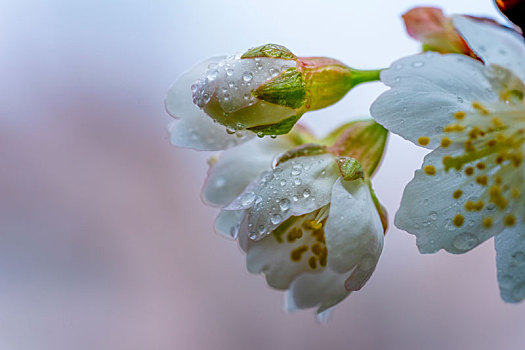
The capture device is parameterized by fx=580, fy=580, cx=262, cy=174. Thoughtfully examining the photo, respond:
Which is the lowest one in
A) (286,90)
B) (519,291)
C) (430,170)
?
(519,291)

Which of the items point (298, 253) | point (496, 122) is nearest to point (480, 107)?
point (496, 122)

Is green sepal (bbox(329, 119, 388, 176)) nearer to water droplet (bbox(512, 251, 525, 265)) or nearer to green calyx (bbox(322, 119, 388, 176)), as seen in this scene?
green calyx (bbox(322, 119, 388, 176))

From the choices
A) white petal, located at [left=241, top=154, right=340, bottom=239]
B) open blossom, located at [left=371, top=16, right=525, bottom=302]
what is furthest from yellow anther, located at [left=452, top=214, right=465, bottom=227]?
white petal, located at [left=241, top=154, right=340, bottom=239]

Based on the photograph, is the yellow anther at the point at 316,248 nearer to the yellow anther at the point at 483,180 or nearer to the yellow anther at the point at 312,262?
the yellow anther at the point at 312,262

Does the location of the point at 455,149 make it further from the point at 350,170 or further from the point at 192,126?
the point at 192,126

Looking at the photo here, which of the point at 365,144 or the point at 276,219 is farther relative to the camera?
the point at 365,144

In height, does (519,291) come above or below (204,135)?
below

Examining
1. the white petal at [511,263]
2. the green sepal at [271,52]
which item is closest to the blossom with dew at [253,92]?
the green sepal at [271,52]

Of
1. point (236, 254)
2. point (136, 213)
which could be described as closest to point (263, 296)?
point (236, 254)
